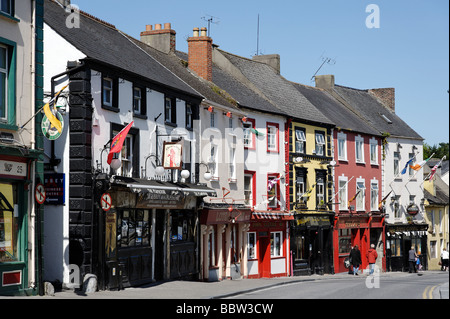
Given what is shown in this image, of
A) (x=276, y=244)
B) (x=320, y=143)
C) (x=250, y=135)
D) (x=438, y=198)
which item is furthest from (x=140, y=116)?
(x=438, y=198)

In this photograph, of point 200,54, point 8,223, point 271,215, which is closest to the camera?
point 8,223

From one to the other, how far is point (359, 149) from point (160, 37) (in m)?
17.9

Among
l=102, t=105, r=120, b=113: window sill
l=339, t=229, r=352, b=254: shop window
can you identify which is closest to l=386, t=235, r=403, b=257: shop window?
l=339, t=229, r=352, b=254: shop window

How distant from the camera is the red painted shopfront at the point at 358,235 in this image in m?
45.7

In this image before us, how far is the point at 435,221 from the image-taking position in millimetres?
58281

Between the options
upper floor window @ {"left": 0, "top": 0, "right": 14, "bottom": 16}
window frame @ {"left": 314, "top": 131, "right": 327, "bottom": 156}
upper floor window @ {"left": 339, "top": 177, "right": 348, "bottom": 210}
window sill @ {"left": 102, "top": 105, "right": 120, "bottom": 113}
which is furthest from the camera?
upper floor window @ {"left": 339, "top": 177, "right": 348, "bottom": 210}

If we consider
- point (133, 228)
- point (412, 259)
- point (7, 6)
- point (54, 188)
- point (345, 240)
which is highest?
point (7, 6)

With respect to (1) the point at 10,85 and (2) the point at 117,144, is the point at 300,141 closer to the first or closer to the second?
(2) the point at 117,144

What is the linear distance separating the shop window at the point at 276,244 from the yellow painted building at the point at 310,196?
3.37ft

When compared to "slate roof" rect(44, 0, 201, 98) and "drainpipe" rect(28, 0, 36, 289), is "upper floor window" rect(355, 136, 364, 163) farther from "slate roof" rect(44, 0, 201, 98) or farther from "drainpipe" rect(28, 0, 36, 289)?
"drainpipe" rect(28, 0, 36, 289)

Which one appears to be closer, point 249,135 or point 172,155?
point 172,155

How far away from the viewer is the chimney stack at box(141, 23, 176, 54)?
37.7m

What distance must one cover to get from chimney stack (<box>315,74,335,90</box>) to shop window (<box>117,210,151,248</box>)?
2964 cm

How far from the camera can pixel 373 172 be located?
50844 mm
